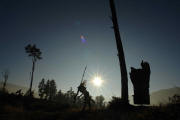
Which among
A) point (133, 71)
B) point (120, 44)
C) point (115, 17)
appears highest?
point (115, 17)

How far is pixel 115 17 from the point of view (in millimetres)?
11664

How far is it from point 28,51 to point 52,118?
119 ft

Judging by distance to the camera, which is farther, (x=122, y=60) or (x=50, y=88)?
(x=50, y=88)

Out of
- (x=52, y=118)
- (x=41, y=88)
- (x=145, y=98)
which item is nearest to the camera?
(x=52, y=118)

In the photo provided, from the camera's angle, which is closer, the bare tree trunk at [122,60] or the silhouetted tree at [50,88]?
the bare tree trunk at [122,60]

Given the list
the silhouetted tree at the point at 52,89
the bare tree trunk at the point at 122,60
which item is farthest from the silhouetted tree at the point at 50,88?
the bare tree trunk at the point at 122,60

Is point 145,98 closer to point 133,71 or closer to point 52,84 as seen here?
point 133,71

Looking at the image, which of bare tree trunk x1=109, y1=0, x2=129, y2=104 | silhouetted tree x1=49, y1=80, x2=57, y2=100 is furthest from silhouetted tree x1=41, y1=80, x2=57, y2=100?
bare tree trunk x1=109, y1=0, x2=129, y2=104

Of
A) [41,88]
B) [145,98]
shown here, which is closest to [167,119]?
[145,98]

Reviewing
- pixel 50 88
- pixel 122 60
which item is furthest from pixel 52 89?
pixel 122 60

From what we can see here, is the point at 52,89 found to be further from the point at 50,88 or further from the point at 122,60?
the point at 122,60

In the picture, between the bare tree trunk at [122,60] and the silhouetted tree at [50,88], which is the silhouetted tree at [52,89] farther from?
the bare tree trunk at [122,60]

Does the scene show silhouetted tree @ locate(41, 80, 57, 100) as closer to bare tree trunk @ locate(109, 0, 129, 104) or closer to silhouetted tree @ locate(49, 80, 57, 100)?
silhouetted tree @ locate(49, 80, 57, 100)

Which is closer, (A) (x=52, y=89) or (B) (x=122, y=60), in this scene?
(B) (x=122, y=60)
